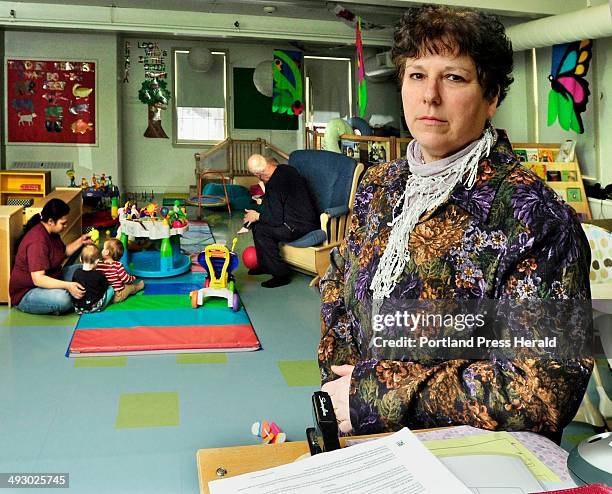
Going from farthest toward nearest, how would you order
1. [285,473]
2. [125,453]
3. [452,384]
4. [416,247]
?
1. [125,453]
2. [416,247]
3. [452,384]
4. [285,473]

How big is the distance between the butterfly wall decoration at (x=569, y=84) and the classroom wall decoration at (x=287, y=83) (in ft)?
19.8

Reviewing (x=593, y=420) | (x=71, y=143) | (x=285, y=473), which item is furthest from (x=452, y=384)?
(x=71, y=143)

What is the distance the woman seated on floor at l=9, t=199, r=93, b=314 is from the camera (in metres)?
5.14

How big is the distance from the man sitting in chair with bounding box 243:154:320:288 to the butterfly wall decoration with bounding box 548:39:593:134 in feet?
13.7

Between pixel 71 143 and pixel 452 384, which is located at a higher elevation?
pixel 71 143

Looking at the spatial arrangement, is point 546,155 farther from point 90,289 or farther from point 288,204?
point 90,289

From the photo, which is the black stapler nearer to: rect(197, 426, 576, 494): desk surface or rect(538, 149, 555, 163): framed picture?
rect(197, 426, 576, 494): desk surface

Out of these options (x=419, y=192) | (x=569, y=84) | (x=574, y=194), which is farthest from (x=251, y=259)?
(x=419, y=192)

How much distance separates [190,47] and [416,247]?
1336 centimetres

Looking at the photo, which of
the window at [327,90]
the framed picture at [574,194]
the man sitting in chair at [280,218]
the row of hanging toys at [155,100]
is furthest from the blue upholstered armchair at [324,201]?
the window at [327,90]

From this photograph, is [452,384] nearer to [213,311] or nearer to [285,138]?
[213,311]

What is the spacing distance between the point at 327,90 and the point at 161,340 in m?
11.1

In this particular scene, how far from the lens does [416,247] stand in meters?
1.38

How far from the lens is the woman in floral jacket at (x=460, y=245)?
1.18 metres
